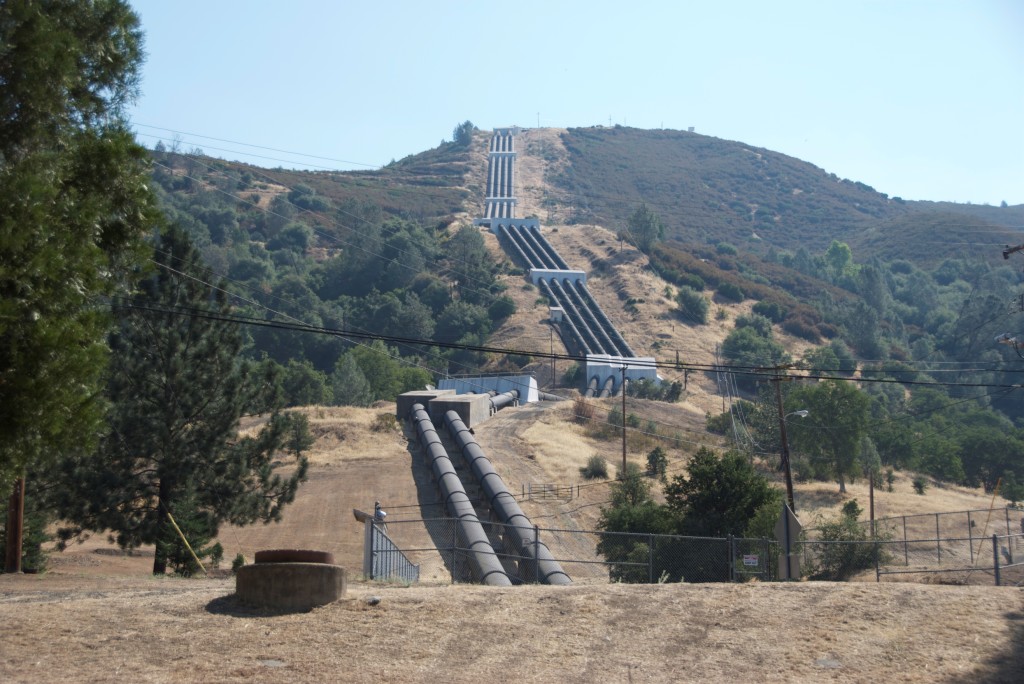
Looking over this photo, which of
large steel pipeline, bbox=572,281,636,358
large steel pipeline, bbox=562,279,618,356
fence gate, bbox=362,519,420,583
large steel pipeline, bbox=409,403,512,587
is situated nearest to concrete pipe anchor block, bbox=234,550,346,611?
fence gate, bbox=362,519,420,583

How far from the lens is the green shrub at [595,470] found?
187 feet

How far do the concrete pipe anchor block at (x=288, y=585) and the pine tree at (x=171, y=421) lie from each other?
44.6 feet

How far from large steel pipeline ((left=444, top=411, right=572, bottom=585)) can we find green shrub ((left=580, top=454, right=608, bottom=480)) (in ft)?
27.8

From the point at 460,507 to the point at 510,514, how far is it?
187cm

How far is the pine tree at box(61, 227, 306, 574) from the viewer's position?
3011 centimetres

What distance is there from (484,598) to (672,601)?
313cm

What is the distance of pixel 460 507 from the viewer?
3897 centimetres

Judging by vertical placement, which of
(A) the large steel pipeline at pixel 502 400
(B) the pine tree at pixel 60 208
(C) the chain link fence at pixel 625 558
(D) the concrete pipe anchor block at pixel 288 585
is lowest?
(C) the chain link fence at pixel 625 558

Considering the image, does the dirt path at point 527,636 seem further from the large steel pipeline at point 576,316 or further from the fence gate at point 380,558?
the large steel pipeline at point 576,316

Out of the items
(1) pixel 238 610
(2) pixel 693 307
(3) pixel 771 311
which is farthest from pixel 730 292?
(1) pixel 238 610

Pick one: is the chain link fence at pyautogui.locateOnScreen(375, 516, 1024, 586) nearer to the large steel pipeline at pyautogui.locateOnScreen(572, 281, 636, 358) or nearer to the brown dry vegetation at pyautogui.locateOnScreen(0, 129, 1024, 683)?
the brown dry vegetation at pyautogui.locateOnScreen(0, 129, 1024, 683)

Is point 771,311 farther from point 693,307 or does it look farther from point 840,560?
point 840,560

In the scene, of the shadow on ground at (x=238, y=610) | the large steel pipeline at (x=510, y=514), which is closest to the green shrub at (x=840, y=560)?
the large steel pipeline at (x=510, y=514)

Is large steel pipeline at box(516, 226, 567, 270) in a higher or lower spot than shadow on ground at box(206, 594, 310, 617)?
higher
